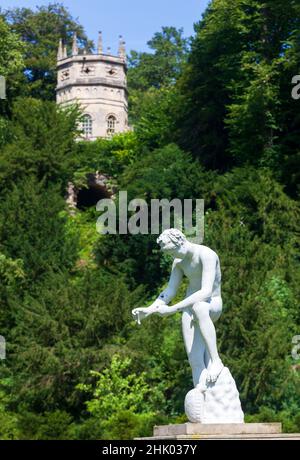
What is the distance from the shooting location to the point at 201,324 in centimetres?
1482

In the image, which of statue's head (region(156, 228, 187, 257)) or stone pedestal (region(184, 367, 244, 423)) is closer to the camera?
stone pedestal (region(184, 367, 244, 423))

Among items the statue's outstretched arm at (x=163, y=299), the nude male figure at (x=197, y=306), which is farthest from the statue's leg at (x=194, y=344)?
the statue's outstretched arm at (x=163, y=299)

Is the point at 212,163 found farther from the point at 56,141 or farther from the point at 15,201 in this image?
the point at 15,201

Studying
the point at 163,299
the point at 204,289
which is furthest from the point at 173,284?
the point at 204,289

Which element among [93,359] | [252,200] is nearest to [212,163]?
[252,200]

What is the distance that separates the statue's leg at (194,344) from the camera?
15.0 metres

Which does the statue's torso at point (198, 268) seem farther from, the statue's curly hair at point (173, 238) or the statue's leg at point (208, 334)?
the statue's leg at point (208, 334)

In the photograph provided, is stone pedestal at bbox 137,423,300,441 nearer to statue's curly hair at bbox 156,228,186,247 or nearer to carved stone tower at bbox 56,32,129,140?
statue's curly hair at bbox 156,228,186,247

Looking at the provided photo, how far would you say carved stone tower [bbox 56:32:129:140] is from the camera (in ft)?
218

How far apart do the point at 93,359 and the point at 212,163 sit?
56.8 ft

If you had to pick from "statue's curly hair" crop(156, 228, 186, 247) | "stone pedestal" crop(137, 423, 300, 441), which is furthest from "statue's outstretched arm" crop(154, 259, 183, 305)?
"stone pedestal" crop(137, 423, 300, 441)

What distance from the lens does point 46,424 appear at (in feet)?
87.0

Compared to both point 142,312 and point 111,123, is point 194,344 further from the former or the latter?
point 111,123

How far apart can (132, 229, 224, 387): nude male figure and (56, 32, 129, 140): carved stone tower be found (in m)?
51.3
